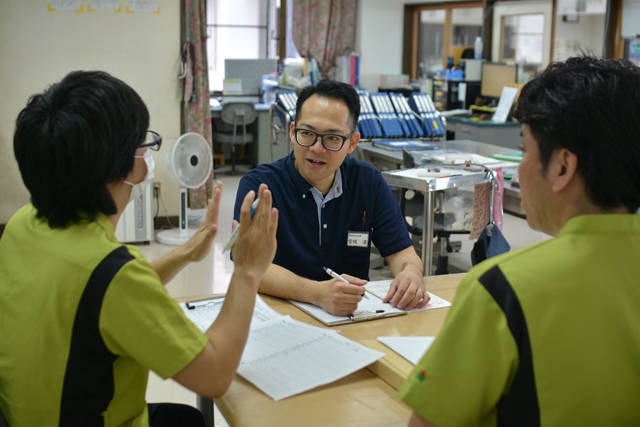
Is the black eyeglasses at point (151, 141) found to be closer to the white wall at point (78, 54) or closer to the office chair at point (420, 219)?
the office chair at point (420, 219)

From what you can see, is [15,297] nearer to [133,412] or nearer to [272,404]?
[133,412]

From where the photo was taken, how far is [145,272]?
3.41 feet

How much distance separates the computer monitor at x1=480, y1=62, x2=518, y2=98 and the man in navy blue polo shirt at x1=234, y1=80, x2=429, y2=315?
4.77m

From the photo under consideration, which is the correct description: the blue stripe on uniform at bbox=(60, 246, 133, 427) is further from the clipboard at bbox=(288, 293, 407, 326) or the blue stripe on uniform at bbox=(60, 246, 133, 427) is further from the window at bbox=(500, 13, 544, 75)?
the window at bbox=(500, 13, 544, 75)

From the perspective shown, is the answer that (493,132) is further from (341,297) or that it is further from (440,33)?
(341,297)

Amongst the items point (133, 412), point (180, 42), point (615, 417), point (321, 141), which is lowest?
point (133, 412)

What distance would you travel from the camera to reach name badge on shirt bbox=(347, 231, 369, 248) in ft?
6.80

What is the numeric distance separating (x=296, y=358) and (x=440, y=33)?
24.5 ft

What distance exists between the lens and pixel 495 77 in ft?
22.0

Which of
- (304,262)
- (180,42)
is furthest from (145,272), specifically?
(180,42)

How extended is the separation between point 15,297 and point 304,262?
41.9 inches

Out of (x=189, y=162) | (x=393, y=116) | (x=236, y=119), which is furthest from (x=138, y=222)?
(x=236, y=119)

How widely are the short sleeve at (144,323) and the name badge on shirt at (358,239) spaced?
3.58ft

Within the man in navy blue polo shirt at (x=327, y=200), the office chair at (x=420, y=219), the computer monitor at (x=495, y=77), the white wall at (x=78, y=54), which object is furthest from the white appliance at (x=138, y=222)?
the computer monitor at (x=495, y=77)
